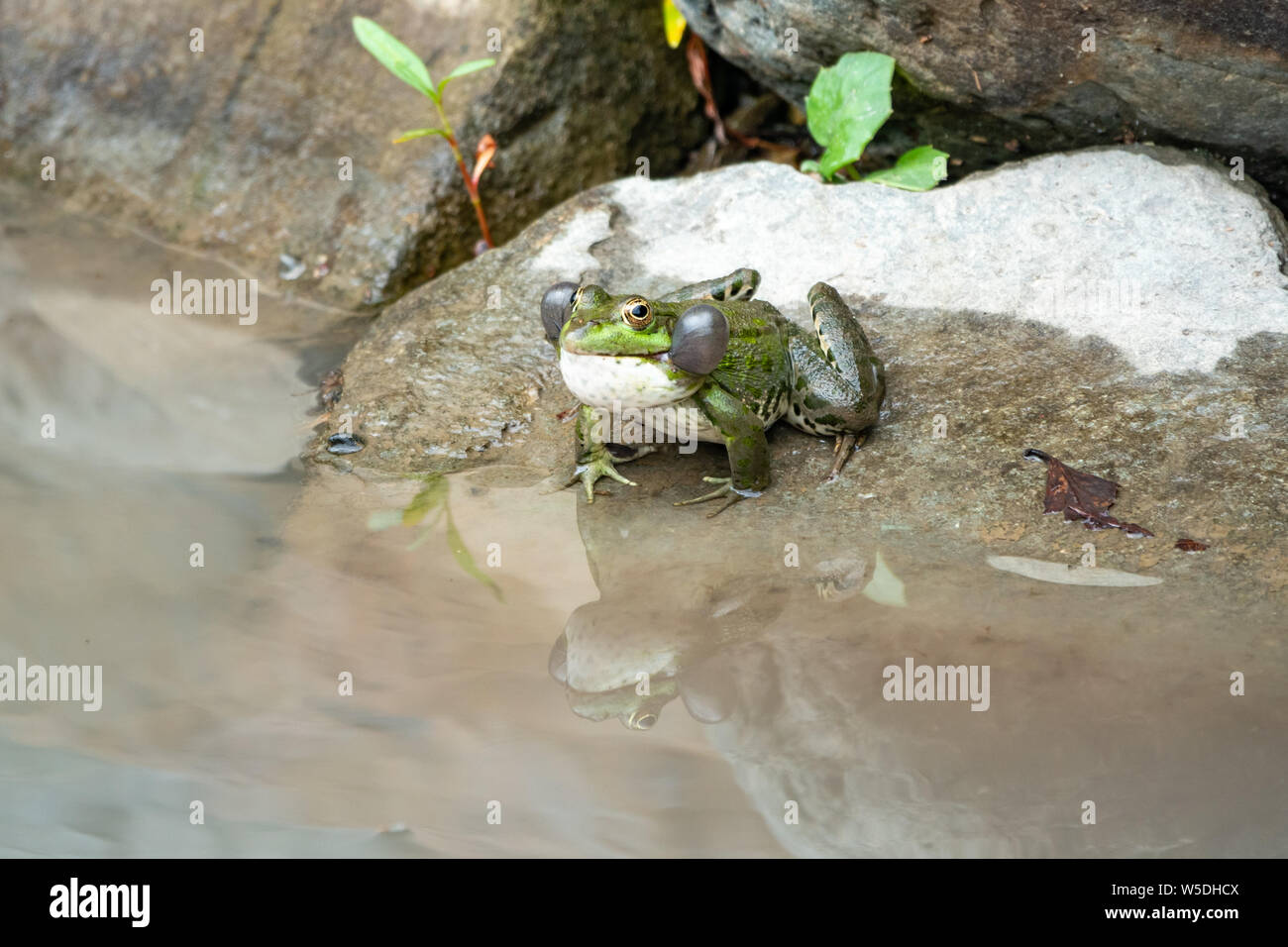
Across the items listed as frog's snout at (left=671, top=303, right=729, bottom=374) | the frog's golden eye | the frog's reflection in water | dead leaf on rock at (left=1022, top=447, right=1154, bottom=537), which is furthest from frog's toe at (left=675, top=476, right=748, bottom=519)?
dead leaf on rock at (left=1022, top=447, right=1154, bottom=537)

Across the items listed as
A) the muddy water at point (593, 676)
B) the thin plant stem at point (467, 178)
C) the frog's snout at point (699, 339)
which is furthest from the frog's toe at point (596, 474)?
the thin plant stem at point (467, 178)

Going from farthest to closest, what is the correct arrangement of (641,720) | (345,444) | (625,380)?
(345,444) < (625,380) < (641,720)

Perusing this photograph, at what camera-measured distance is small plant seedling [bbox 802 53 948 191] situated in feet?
19.6

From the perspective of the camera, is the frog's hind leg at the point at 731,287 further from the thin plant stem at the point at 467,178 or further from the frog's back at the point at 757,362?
the thin plant stem at the point at 467,178

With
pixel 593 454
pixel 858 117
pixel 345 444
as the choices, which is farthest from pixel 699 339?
pixel 858 117

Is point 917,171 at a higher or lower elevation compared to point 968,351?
higher

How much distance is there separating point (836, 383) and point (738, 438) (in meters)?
0.49

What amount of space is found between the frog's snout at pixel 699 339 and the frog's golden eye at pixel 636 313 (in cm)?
13

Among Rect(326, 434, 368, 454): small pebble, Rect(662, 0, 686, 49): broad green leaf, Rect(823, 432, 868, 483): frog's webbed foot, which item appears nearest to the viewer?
Rect(823, 432, 868, 483): frog's webbed foot

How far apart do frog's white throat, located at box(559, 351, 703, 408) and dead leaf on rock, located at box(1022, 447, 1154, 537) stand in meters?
1.41

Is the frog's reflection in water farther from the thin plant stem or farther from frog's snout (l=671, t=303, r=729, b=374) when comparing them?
the thin plant stem

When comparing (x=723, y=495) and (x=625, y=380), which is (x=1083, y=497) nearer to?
(x=723, y=495)

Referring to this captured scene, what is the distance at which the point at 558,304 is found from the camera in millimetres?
4602

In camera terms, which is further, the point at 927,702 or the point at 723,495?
the point at 723,495
